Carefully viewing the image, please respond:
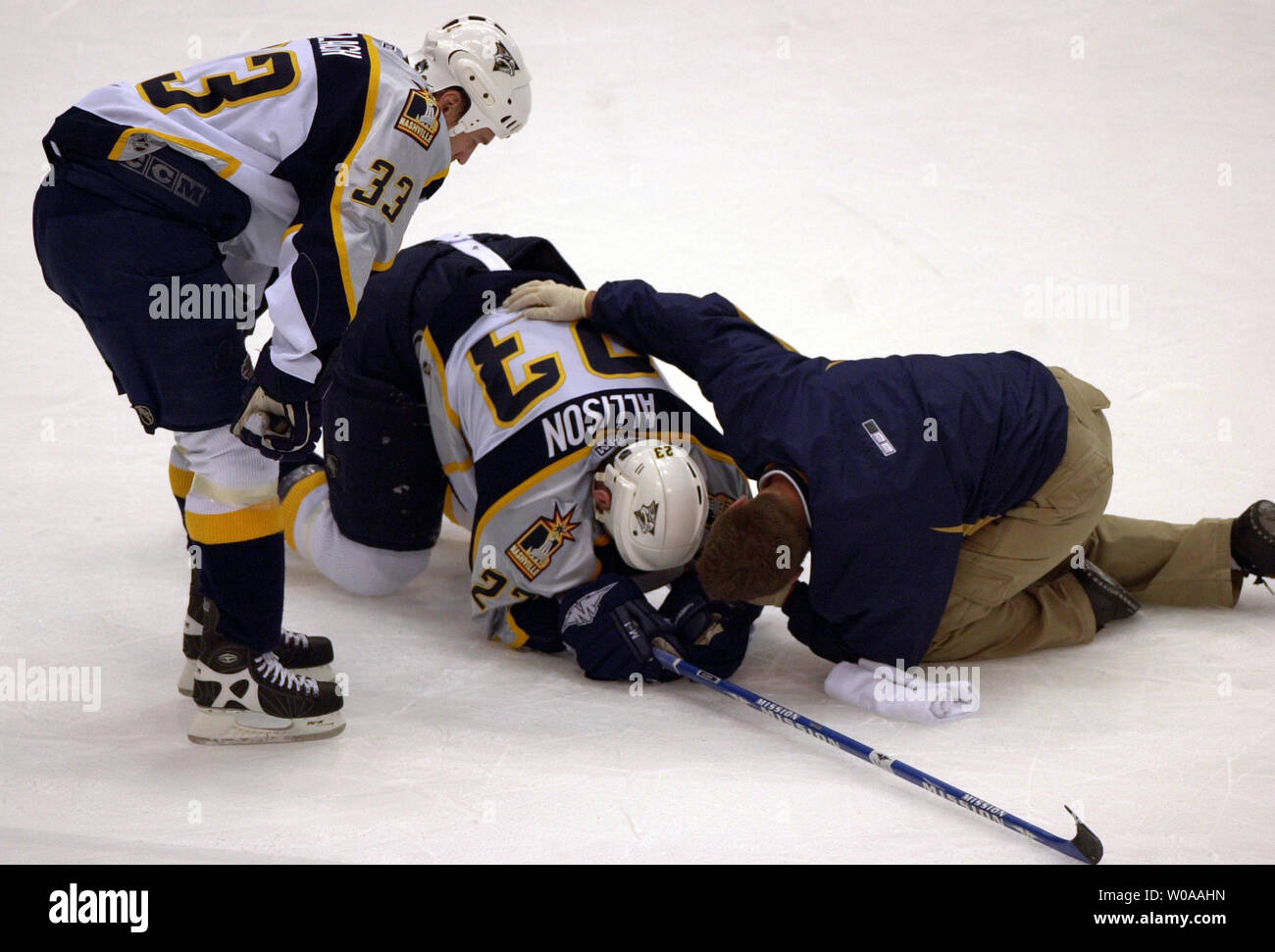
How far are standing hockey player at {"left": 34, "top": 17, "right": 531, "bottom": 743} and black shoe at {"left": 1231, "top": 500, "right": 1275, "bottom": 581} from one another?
218 cm

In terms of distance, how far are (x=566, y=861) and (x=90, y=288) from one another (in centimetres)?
137

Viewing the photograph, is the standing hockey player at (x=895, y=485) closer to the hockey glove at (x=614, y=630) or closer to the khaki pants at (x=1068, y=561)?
the khaki pants at (x=1068, y=561)

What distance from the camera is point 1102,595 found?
3.54 meters

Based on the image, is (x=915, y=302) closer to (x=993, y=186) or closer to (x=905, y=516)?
(x=993, y=186)

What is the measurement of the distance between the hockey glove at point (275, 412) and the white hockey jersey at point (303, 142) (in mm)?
35

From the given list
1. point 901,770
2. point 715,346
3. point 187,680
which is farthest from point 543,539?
point 901,770

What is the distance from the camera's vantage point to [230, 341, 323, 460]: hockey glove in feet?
8.70

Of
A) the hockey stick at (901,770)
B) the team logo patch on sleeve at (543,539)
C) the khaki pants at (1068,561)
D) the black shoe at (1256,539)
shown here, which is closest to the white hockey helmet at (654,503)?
the team logo patch on sleeve at (543,539)

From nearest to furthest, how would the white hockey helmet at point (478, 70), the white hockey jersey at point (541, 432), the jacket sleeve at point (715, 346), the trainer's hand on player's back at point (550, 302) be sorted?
the white hockey helmet at point (478, 70)
the jacket sleeve at point (715, 346)
the white hockey jersey at point (541, 432)
the trainer's hand on player's back at point (550, 302)

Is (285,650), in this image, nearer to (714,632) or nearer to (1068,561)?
(714,632)

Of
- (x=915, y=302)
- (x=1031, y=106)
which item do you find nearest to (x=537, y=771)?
(x=915, y=302)

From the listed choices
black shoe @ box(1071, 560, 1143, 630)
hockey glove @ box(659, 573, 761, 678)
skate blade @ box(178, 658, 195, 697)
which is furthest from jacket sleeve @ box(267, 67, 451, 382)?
black shoe @ box(1071, 560, 1143, 630)

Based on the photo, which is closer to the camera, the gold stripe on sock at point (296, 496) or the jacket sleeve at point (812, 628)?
the jacket sleeve at point (812, 628)

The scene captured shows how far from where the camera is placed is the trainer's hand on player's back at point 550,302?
11.4 ft
